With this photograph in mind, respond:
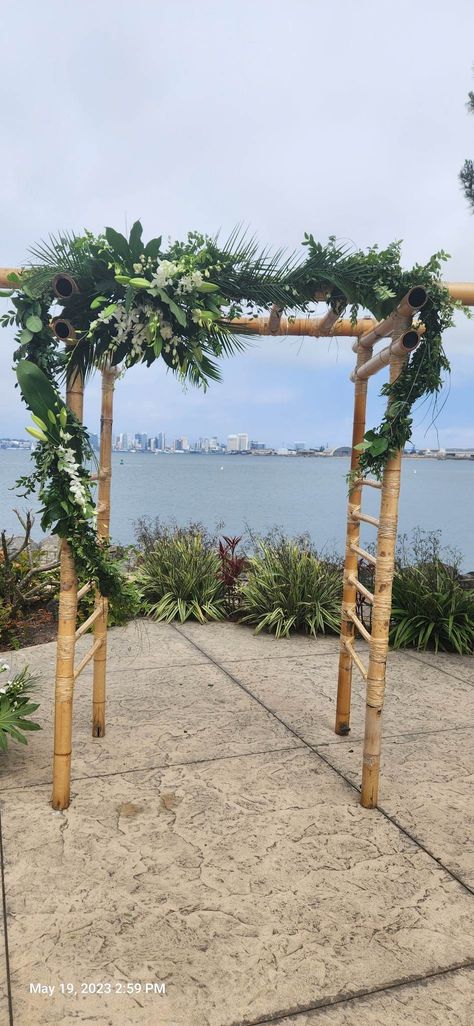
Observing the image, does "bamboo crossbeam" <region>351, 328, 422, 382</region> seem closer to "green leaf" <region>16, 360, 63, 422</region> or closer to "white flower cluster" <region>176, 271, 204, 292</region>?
"white flower cluster" <region>176, 271, 204, 292</region>

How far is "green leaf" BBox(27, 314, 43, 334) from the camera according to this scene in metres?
2.23

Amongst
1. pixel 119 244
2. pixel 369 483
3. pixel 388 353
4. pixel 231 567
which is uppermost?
pixel 119 244

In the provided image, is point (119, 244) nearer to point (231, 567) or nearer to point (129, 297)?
point (129, 297)

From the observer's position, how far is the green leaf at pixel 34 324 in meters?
2.23

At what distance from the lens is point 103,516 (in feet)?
9.98

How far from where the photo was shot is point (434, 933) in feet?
5.93

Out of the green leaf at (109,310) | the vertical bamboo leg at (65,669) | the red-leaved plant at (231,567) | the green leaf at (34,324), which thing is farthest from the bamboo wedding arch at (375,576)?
the red-leaved plant at (231,567)

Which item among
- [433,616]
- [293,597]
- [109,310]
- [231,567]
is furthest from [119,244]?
[231,567]

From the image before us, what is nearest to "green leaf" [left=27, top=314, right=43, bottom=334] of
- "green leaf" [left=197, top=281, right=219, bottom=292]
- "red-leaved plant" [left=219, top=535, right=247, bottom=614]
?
"green leaf" [left=197, top=281, right=219, bottom=292]

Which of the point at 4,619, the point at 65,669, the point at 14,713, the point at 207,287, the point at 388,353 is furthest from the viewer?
the point at 4,619

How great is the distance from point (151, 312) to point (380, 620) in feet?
4.49

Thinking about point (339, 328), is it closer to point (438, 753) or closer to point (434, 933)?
point (438, 753)

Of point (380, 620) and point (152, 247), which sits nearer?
point (152, 247)

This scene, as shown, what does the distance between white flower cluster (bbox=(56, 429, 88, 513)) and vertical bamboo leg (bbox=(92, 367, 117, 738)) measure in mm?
663
